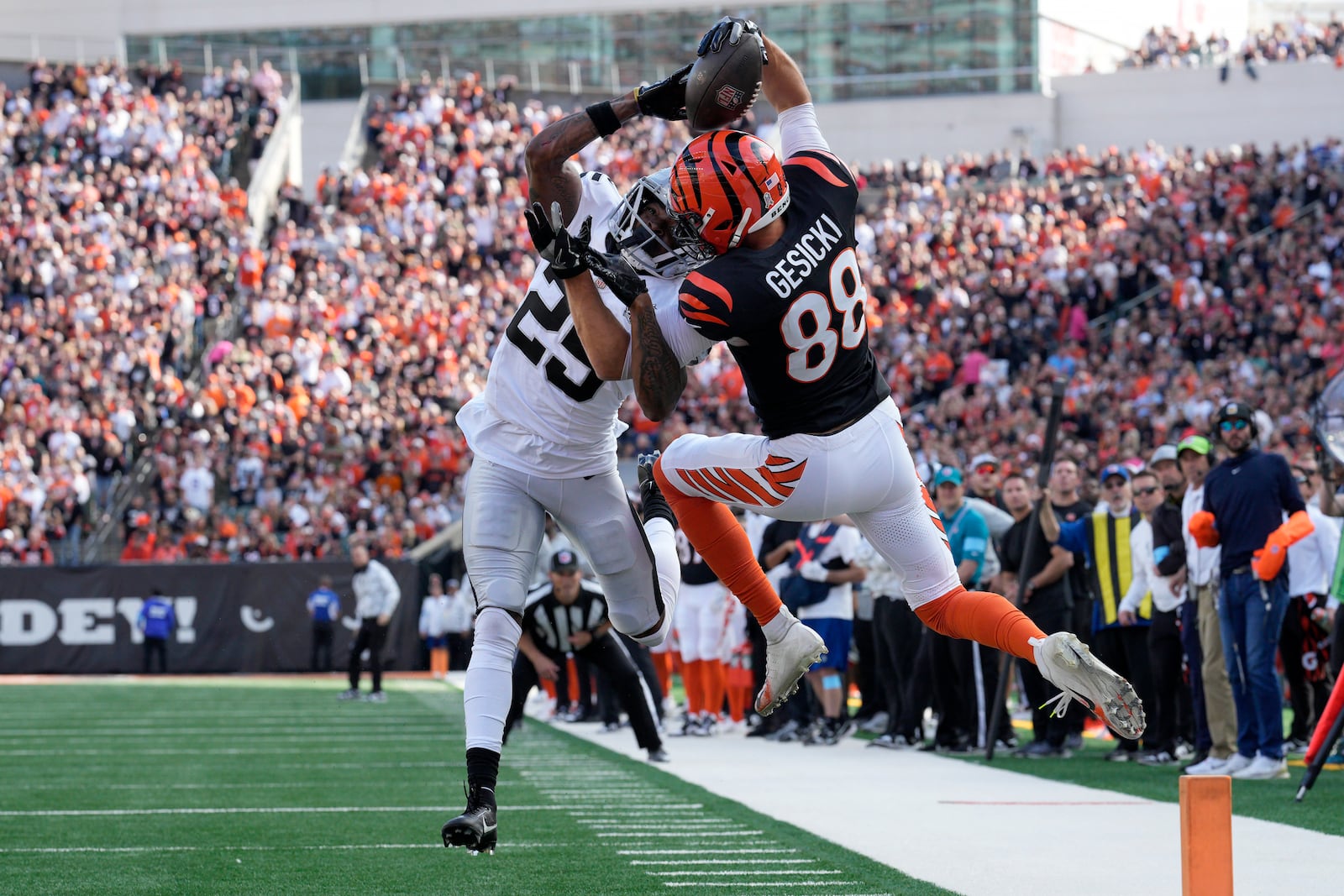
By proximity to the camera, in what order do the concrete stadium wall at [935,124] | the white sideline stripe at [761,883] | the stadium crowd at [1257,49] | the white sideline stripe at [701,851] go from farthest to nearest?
the concrete stadium wall at [935,124]
the stadium crowd at [1257,49]
the white sideline stripe at [701,851]
the white sideline stripe at [761,883]

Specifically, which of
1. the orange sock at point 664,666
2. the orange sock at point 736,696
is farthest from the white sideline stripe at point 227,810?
the orange sock at point 664,666

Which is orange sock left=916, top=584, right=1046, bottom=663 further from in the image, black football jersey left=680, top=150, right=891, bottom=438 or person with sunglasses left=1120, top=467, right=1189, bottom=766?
person with sunglasses left=1120, top=467, right=1189, bottom=766

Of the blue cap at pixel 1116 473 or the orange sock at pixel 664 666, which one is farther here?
the orange sock at pixel 664 666

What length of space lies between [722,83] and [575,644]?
6.09m

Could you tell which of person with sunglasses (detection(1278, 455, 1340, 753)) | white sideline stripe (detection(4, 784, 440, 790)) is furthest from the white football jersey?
person with sunglasses (detection(1278, 455, 1340, 753))

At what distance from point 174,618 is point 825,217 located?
59.5ft

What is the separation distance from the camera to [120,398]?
915 inches

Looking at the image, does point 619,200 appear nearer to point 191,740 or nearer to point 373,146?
point 191,740

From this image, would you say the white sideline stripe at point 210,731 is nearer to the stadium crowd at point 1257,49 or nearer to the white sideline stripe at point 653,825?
the white sideline stripe at point 653,825

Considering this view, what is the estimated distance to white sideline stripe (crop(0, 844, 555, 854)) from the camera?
6.74 metres

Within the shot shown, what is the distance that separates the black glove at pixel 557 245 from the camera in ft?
16.9

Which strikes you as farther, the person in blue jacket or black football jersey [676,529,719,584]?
the person in blue jacket

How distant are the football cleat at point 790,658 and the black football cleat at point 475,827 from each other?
1066mm

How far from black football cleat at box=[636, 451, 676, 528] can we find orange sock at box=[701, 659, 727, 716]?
6.37 metres
